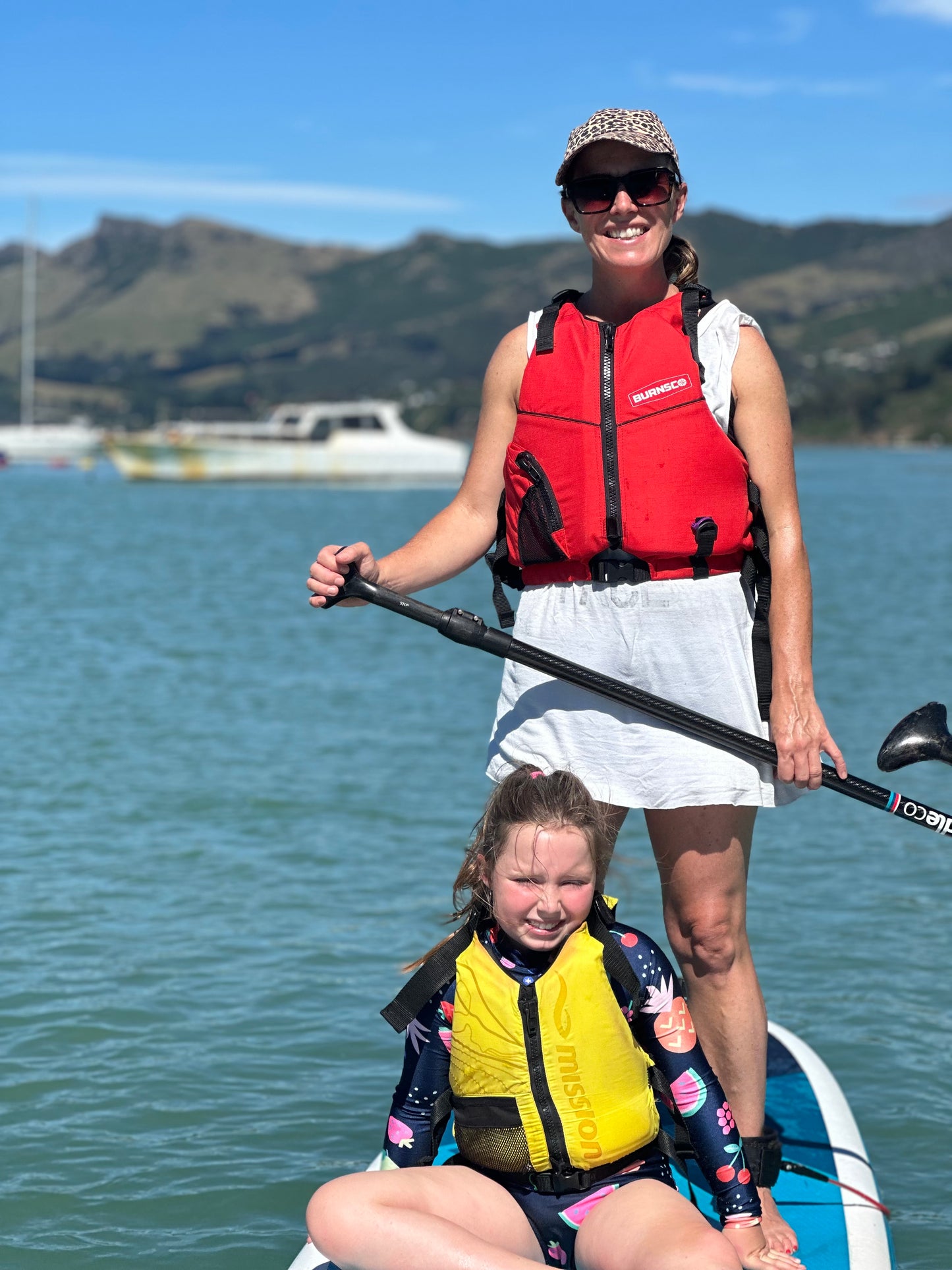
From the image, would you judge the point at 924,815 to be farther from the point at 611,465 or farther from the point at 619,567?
the point at 611,465

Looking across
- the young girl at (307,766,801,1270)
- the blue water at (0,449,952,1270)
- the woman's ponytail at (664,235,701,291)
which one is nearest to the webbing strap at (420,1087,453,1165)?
the young girl at (307,766,801,1270)

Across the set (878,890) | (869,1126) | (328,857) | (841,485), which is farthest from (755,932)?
(841,485)

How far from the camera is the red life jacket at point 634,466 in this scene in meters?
3.28

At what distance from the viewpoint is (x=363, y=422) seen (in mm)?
64875

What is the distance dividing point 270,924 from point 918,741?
444 centimetres

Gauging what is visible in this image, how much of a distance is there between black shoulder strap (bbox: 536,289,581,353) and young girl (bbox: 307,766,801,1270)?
3.28 ft

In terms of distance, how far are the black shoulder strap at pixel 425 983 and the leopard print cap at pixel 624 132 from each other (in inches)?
66.3

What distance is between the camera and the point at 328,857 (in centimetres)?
859

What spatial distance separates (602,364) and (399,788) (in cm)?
728

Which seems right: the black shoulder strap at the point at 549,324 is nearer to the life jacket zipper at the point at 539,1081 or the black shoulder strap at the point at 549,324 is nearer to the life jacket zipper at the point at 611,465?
the life jacket zipper at the point at 611,465

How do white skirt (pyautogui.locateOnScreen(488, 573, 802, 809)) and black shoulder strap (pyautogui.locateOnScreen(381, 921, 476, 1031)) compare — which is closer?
black shoulder strap (pyautogui.locateOnScreen(381, 921, 476, 1031))

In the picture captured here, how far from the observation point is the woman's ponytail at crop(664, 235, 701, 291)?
3.47 meters

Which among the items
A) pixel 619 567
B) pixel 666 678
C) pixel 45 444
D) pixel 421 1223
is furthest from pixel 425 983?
pixel 45 444

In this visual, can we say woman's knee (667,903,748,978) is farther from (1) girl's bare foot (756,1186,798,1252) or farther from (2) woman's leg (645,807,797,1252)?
(1) girl's bare foot (756,1186,798,1252)
